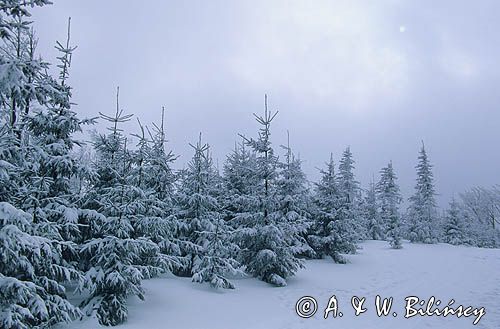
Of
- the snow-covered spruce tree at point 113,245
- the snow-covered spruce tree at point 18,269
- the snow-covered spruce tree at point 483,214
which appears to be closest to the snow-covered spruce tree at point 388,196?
the snow-covered spruce tree at point 483,214

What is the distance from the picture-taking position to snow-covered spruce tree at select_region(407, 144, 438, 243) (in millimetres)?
42688

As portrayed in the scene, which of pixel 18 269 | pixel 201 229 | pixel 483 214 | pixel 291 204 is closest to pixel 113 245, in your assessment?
pixel 18 269

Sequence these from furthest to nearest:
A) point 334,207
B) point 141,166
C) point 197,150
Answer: point 334,207 → point 197,150 → point 141,166

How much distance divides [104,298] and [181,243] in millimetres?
5825

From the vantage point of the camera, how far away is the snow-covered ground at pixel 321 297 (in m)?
10.8

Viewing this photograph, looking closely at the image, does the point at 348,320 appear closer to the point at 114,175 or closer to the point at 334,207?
the point at 114,175

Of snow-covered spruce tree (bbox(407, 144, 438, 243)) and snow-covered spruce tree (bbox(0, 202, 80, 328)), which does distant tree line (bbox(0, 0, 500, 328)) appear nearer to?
snow-covered spruce tree (bbox(0, 202, 80, 328))

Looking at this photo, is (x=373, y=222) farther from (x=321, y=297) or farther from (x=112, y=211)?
(x=112, y=211)

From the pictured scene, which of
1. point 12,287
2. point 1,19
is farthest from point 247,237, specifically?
point 1,19

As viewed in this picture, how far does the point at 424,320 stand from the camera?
11.1 meters

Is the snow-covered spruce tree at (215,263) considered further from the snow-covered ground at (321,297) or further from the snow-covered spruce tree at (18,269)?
A: the snow-covered spruce tree at (18,269)

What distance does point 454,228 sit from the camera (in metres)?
45.7

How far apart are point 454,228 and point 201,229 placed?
41794mm

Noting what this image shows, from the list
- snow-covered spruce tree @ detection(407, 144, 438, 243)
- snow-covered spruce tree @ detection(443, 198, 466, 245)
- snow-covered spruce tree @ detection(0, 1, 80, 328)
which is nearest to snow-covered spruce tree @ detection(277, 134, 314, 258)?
snow-covered spruce tree @ detection(0, 1, 80, 328)
